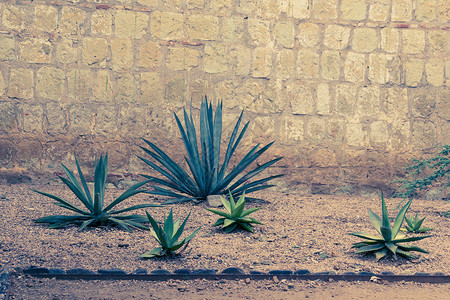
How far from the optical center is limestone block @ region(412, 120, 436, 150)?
5363 mm

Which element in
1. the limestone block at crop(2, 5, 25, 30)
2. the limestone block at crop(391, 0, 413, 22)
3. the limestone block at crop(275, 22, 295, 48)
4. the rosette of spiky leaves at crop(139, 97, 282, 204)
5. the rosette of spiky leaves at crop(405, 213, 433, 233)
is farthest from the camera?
the limestone block at crop(391, 0, 413, 22)

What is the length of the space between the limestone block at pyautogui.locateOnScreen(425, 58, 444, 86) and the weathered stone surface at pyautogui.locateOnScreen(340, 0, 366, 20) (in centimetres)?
90

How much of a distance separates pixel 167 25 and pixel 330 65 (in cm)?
180

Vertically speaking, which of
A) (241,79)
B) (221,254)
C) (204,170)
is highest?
(241,79)

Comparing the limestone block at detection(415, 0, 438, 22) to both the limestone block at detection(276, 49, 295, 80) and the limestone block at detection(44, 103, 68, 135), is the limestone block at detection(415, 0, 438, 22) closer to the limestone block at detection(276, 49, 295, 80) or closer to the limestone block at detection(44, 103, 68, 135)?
the limestone block at detection(276, 49, 295, 80)

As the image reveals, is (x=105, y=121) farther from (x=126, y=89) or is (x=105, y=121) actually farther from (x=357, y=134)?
(x=357, y=134)

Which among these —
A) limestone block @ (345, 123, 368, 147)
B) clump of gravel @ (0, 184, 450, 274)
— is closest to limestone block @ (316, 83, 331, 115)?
limestone block @ (345, 123, 368, 147)

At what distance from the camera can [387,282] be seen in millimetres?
2656

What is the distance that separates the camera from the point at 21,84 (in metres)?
4.96

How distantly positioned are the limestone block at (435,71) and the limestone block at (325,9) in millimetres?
1180

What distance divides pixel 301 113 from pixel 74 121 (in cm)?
239

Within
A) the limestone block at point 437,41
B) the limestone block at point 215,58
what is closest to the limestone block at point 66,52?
the limestone block at point 215,58

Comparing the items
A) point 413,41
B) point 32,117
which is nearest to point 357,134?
point 413,41

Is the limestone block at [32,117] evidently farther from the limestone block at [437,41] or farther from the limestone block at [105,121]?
the limestone block at [437,41]
